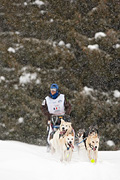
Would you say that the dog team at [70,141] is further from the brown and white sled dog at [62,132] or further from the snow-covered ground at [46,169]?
the snow-covered ground at [46,169]

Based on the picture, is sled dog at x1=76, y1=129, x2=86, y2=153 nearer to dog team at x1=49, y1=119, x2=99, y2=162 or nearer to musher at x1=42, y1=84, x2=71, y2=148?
dog team at x1=49, y1=119, x2=99, y2=162

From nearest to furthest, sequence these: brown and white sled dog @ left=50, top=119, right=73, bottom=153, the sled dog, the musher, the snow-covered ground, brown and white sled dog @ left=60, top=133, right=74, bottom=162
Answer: the snow-covered ground
brown and white sled dog @ left=60, top=133, right=74, bottom=162
brown and white sled dog @ left=50, top=119, right=73, bottom=153
the sled dog
the musher

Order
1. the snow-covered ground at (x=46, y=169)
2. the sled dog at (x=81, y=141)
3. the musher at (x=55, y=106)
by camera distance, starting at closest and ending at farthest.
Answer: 1. the snow-covered ground at (x=46, y=169)
2. the sled dog at (x=81, y=141)
3. the musher at (x=55, y=106)

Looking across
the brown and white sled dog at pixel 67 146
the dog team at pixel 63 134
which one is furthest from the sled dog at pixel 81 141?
the brown and white sled dog at pixel 67 146

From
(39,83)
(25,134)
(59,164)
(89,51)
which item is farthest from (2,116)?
(59,164)

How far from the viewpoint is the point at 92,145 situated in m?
5.47

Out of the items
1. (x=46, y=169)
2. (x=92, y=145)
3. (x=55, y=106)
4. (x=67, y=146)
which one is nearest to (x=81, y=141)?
(x=92, y=145)

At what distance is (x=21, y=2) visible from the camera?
18.1 meters

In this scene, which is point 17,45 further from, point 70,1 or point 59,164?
point 59,164

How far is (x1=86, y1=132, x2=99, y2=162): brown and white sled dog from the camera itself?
17.8 feet

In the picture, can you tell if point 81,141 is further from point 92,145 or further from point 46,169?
point 46,169

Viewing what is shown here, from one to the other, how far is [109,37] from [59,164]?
41.2ft

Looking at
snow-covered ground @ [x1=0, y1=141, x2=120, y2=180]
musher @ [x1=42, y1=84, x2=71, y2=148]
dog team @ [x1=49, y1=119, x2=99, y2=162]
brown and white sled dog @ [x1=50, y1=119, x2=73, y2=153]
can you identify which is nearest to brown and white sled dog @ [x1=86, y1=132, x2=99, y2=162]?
dog team @ [x1=49, y1=119, x2=99, y2=162]

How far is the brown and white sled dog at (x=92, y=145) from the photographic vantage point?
214 inches
